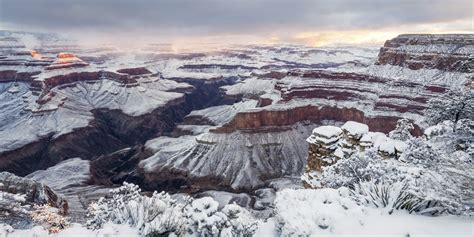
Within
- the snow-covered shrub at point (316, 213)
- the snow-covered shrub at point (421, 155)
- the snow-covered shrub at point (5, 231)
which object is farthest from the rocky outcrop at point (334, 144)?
the snow-covered shrub at point (5, 231)

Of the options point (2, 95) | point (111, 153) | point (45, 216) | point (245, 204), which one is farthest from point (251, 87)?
point (45, 216)

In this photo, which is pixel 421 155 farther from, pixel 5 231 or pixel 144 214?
pixel 5 231

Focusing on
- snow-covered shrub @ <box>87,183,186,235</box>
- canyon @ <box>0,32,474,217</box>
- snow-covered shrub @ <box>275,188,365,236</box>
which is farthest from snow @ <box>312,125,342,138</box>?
canyon @ <box>0,32,474,217</box>

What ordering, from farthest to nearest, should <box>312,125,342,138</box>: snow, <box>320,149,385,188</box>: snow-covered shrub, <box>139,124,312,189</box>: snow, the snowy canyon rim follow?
the snowy canyon rim < <box>139,124,312,189</box>: snow < <box>312,125,342,138</box>: snow < <box>320,149,385,188</box>: snow-covered shrub

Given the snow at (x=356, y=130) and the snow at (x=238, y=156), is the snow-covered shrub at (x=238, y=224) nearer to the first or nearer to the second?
the snow at (x=356, y=130)

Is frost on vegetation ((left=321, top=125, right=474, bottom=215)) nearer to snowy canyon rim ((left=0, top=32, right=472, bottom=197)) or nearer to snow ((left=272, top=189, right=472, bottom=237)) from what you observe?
snow ((left=272, top=189, right=472, bottom=237))

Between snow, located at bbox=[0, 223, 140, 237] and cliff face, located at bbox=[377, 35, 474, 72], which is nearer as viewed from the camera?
snow, located at bbox=[0, 223, 140, 237]
